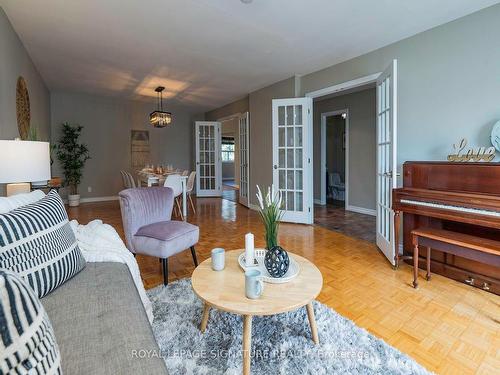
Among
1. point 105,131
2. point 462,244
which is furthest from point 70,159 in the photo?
point 462,244

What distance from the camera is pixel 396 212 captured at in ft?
8.65

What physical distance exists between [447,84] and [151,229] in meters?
3.17

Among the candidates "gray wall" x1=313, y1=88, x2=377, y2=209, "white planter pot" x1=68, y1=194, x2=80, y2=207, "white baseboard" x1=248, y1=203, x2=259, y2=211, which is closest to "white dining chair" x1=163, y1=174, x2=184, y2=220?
"white baseboard" x1=248, y1=203, x2=259, y2=211

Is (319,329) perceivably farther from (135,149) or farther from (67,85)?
(135,149)

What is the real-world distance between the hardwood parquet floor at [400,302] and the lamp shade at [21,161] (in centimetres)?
120

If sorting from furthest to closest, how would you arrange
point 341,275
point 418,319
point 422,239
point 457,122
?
point 457,122
point 341,275
point 422,239
point 418,319

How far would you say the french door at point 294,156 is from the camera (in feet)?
14.6

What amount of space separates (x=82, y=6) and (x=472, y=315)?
4.05 metres

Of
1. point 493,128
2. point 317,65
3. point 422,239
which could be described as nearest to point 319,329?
point 422,239

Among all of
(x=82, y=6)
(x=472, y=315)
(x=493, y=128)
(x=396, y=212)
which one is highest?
(x=82, y=6)

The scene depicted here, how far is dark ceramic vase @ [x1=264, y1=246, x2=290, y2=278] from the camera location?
1.50 metres

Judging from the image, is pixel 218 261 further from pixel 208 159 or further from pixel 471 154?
pixel 208 159

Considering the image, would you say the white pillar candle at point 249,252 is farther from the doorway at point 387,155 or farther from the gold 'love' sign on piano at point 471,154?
the gold 'love' sign on piano at point 471,154


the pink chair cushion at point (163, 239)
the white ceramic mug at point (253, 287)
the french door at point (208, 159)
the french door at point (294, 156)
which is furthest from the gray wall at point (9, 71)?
the french door at point (208, 159)
